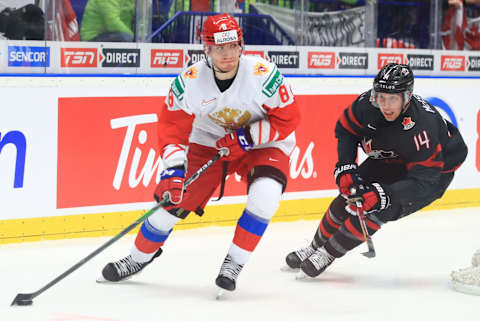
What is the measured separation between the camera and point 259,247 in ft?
16.9

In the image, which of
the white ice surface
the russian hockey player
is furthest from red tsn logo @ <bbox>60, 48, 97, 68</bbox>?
the russian hockey player

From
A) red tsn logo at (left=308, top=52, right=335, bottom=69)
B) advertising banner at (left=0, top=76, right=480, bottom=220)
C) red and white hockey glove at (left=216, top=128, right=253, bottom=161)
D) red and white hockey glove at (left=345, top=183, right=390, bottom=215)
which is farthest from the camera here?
red tsn logo at (left=308, top=52, right=335, bottom=69)

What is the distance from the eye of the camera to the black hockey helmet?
3936 millimetres

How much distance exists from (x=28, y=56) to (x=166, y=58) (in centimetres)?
94

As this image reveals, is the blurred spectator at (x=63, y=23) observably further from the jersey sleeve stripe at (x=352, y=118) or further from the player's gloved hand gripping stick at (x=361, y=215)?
the player's gloved hand gripping stick at (x=361, y=215)

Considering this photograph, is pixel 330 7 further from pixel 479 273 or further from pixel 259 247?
pixel 479 273

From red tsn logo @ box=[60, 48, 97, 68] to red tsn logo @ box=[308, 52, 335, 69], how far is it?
1647mm

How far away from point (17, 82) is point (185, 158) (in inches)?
59.2

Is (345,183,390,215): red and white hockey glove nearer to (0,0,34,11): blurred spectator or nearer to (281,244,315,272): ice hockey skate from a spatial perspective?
(281,244,315,272): ice hockey skate

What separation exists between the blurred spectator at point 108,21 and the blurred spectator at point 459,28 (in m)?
2.68

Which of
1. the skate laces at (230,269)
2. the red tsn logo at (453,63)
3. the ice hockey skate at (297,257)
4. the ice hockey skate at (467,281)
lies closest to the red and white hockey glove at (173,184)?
the skate laces at (230,269)

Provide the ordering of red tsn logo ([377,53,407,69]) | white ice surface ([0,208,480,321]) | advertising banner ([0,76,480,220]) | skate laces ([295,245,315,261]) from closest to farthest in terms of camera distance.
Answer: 1. white ice surface ([0,208,480,321])
2. skate laces ([295,245,315,261])
3. advertising banner ([0,76,480,220])
4. red tsn logo ([377,53,407,69])

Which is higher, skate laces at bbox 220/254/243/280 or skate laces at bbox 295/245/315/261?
skate laces at bbox 220/254/243/280

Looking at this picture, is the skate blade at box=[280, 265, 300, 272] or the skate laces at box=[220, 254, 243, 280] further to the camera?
the skate blade at box=[280, 265, 300, 272]
